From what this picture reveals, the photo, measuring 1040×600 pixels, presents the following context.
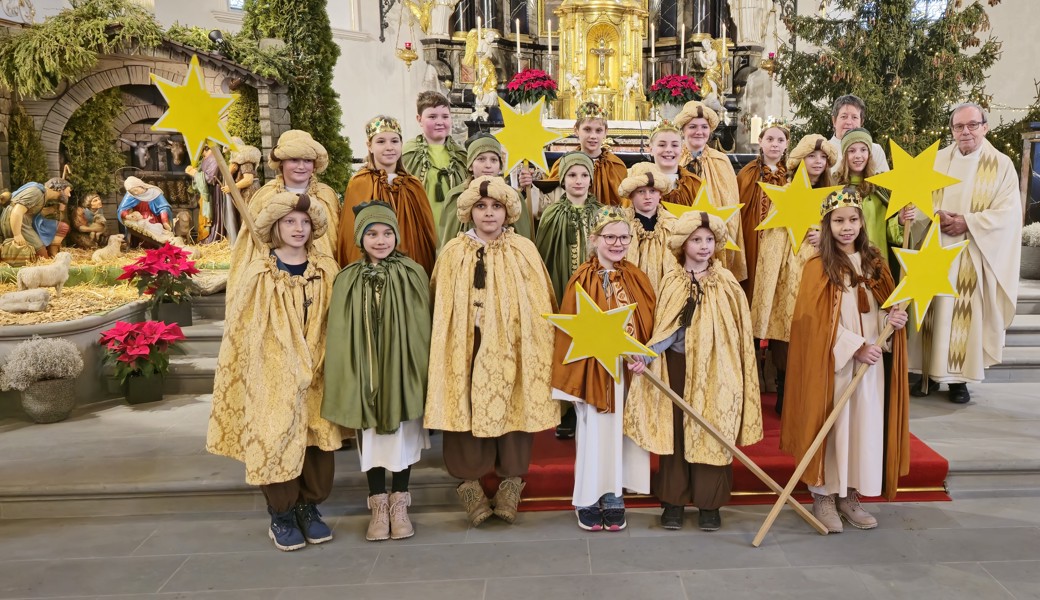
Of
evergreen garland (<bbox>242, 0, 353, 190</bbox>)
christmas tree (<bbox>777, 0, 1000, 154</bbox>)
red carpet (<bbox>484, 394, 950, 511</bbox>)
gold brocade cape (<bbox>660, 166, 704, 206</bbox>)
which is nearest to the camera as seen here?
red carpet (<bbox>484, 394, 950, 511</bbox>)

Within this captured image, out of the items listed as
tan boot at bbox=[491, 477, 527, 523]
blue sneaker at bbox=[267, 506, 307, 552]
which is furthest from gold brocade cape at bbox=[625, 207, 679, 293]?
blue sneaker at bbox=[267, 506, 307, 552]

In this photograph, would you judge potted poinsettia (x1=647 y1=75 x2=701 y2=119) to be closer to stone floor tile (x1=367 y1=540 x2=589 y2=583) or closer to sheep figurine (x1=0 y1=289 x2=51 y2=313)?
stone floor tile (x1=367 y1=540 x2=589 y2=583)

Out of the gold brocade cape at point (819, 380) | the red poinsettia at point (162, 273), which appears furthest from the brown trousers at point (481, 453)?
the red poinsettia at point (162, 273)

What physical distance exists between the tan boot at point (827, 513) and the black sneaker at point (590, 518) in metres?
1.05

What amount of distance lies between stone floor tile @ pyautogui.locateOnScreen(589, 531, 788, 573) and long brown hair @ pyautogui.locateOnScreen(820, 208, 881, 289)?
1.27 meters

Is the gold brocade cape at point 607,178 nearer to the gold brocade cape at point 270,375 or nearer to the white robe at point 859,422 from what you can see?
the white robe at point 859,422

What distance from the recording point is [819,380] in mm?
3471

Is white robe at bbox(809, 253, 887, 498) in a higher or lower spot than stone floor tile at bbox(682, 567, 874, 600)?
higher

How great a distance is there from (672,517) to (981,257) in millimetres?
2841

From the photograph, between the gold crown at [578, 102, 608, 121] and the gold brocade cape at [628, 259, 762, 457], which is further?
the gold crown at [578, 102, 608, 121]

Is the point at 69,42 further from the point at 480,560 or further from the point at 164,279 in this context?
the point at 480,560

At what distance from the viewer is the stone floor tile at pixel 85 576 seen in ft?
10.6

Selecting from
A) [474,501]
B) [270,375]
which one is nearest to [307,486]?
[270,375]

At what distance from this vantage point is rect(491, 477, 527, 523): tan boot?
3738 mm
